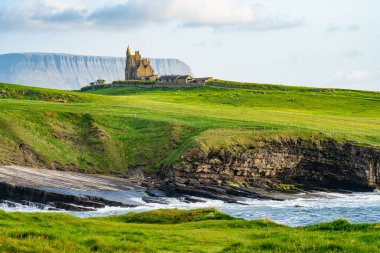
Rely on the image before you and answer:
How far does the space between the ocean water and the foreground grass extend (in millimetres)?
16232

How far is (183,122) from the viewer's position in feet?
292

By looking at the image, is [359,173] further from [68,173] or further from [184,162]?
[68,173]

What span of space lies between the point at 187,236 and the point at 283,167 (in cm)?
5158

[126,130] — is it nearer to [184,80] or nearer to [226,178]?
[226,178]

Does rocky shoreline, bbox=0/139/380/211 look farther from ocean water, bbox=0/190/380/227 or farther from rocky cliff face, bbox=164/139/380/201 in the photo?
ocean water, bbox=0/190/380/227

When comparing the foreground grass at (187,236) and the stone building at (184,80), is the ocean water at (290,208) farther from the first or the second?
the stone building at (184,80)

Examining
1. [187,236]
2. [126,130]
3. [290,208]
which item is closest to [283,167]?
[290,208]

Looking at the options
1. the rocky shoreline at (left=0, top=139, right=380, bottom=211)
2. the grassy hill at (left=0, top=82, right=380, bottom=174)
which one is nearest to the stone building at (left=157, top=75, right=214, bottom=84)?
the grassy hill at (left=0, top=82, right=380, bottom=174)

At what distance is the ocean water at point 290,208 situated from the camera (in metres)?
54.6

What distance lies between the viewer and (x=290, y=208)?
61406 mm

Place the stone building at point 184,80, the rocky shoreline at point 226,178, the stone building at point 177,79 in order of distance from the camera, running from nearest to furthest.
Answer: the rocky shoreline at point 226,178
the stone building at point 184,80
the stone building at point 177,79

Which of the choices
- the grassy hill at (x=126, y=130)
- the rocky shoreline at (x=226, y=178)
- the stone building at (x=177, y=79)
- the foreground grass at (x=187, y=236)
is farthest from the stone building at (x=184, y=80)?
the foreground grass at (x=187, y=236)

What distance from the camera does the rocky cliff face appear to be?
7362cm

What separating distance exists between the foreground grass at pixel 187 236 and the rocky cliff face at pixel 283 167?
3328 centimetres
